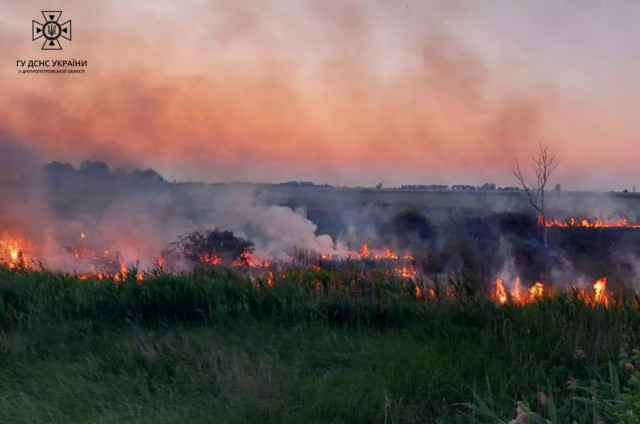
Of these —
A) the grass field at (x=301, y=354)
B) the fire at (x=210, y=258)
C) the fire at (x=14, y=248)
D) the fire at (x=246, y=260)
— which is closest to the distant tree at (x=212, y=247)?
the fire at (x=210, y=258)

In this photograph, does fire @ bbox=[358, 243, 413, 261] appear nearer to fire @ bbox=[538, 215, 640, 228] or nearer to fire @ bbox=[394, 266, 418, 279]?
fire @ bbox=[394, 266, 418, 279]

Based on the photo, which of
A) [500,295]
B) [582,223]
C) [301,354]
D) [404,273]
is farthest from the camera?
[582,223]

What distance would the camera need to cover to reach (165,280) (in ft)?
26.9

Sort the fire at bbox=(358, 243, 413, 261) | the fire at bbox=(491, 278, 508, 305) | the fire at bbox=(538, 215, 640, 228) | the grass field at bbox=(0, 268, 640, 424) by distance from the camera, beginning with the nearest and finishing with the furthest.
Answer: the grass field at bbox=(0, 268, 640, 424), the fire at bbox=(491, 278, 508, 305), the fire at bbox=(358, 243, 413, 261), the fire at bbox=(538, 215, 640, 228)

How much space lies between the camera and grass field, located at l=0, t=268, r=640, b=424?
416 cm

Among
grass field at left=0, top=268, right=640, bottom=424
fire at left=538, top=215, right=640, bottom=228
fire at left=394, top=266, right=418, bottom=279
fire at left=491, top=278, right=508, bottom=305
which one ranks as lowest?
grass field at left=0, top=268, right=640, bottom=424

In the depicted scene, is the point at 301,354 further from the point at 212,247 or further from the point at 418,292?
the point at 212,247

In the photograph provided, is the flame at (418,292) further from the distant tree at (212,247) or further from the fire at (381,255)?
the distant tree at (212,247)

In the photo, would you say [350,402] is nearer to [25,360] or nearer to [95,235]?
[25,360]

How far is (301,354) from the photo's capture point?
5.61 meters

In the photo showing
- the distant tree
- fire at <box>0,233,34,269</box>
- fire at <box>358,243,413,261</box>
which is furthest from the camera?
fire at <box>358,243,413,261</box>

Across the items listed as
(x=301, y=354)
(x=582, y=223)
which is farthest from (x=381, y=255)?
(x=301, y=354)

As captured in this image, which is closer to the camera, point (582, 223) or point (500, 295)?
point (500, 295)

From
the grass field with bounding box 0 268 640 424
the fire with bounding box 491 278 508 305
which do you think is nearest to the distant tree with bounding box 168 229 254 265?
the grass field with bounding box 0 268 640 424
